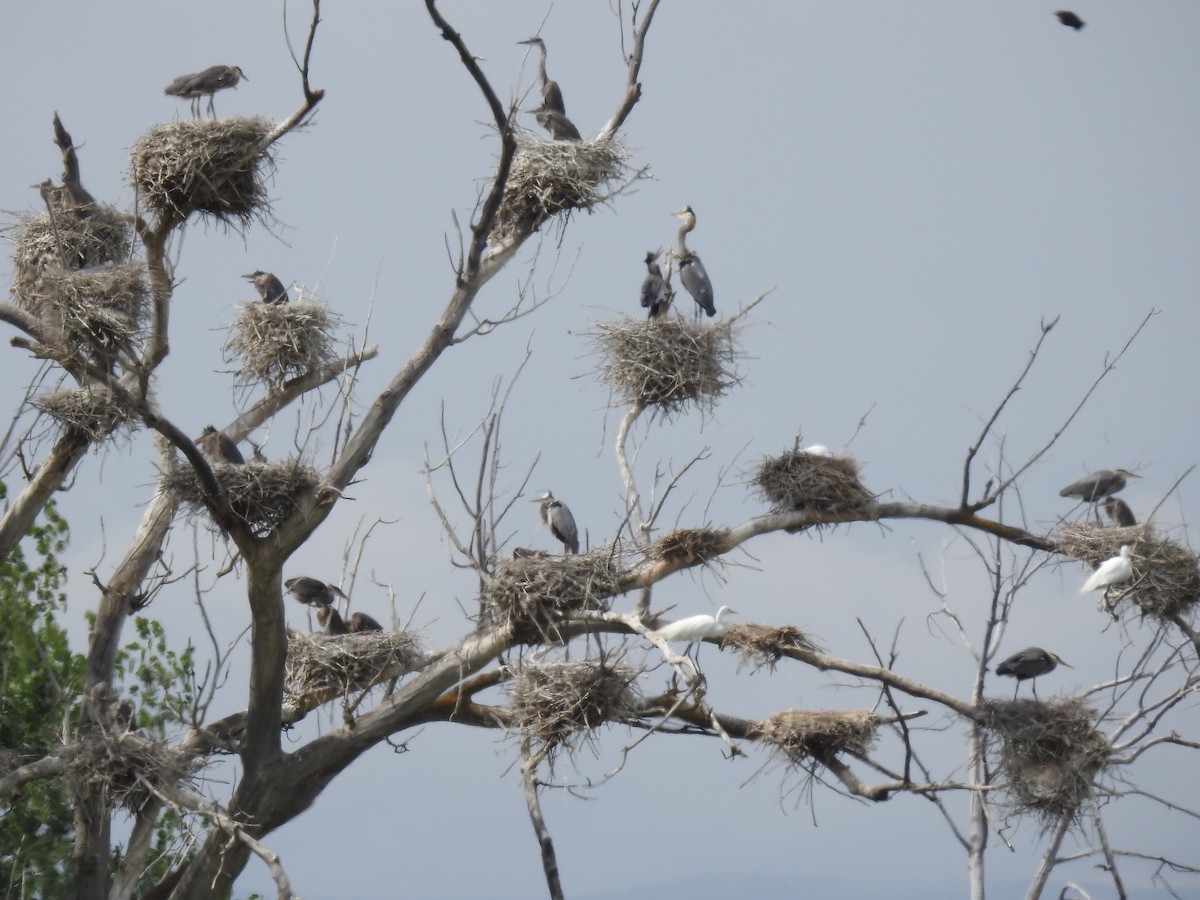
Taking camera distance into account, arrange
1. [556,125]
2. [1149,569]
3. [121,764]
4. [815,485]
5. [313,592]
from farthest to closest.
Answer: [313,592] < [556,125] < [1149,569] < [815,485] < [121,764]

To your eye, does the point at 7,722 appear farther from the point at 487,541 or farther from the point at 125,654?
the point at 487,541

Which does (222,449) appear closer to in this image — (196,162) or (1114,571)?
(196,162)

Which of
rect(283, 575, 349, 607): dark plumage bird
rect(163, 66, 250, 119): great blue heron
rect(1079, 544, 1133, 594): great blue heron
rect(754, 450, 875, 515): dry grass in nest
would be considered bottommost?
rect(1079, 544, 1133, 594): great blue heron

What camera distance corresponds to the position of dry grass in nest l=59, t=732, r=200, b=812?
334 inches

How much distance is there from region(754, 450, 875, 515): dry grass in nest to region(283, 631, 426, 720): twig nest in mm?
2574

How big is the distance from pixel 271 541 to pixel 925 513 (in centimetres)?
416

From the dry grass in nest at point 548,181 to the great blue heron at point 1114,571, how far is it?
13.7 ft

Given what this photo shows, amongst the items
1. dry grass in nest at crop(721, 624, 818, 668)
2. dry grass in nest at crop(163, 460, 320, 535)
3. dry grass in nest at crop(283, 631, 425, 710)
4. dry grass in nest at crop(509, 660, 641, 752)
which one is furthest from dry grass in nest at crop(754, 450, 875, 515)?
dry grass in nest at crop(163, 460, 320, 535)

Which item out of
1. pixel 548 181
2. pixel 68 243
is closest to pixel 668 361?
pixel 548 181

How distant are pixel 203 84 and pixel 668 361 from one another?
434 centimetres

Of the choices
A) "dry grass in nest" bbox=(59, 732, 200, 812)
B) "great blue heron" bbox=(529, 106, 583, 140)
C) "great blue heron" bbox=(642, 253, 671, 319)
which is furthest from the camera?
"great blue heron" bbox=(642, 253, 671, 319)

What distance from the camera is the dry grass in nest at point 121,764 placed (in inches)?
334

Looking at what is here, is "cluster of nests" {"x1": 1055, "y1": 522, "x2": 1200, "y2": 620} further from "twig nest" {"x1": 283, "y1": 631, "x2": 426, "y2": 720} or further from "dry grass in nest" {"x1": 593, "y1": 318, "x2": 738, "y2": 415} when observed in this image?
"twig nest" {"x1": 283, "y1": 631, "x2": 426, "y2": 720}

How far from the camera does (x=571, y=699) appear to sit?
821 cm
